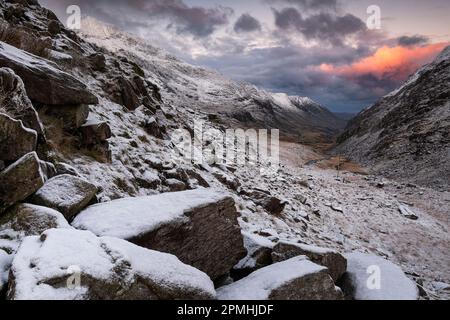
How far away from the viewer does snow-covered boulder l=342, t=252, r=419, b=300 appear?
6199 mm

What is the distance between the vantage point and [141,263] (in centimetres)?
452

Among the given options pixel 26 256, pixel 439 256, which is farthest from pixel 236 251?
pixel 439 256

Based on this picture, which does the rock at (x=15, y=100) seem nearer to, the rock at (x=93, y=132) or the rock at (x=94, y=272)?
the rock at (x=93, y=132)

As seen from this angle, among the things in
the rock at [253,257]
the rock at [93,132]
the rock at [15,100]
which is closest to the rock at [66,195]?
the rock at [15,100]

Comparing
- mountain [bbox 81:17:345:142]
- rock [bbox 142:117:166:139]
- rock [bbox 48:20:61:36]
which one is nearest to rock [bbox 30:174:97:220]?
rock [bbox 142:117:166:139]

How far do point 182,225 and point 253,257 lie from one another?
226 cm

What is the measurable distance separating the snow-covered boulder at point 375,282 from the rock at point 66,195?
6.01 metres

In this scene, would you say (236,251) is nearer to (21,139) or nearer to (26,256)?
(26,256)

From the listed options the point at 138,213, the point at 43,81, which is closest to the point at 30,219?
the point at 138,213

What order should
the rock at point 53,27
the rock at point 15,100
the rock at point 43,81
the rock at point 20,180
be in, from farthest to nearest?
the rock at point 53,27 → the rock at point 43,81 → the rock at point 15,100 → the rock at point 20,180

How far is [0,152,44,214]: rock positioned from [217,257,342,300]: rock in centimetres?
397

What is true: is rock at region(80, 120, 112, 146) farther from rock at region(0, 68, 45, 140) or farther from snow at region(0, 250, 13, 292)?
snow at region(0, 250, 13, 292)

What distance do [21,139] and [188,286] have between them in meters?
4.50

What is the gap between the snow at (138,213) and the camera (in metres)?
5.62
